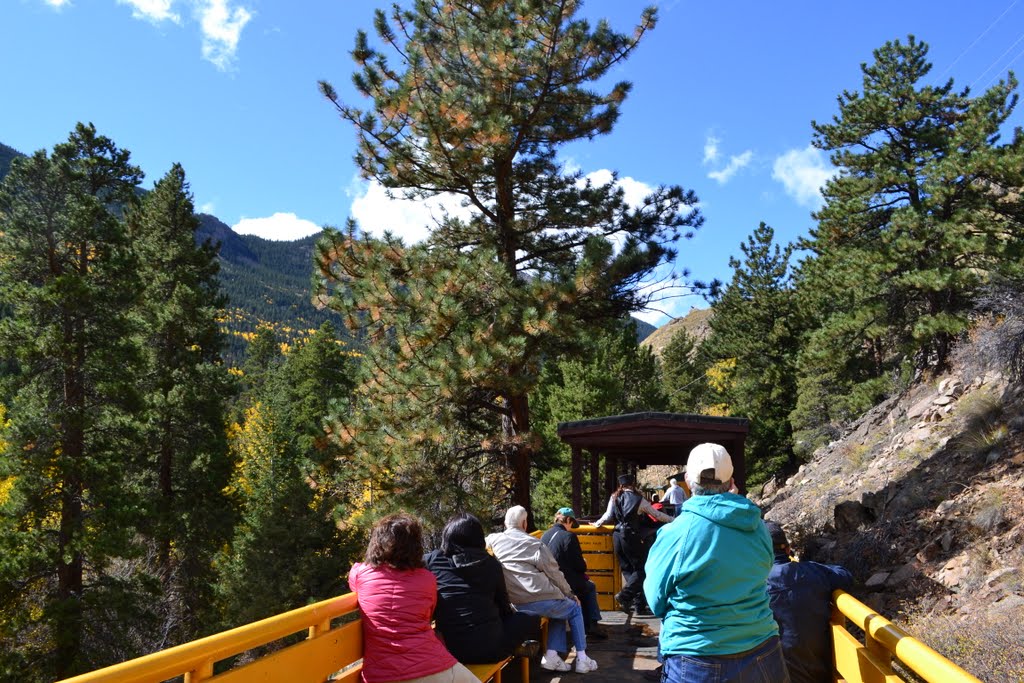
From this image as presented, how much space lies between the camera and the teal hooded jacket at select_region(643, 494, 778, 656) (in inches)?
122

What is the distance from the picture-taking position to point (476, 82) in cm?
1291

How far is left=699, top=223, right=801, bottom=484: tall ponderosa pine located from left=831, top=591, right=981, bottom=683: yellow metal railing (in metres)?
30.9

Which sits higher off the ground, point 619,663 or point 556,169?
point 556,169

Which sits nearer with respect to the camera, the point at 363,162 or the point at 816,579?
the point at 816,579

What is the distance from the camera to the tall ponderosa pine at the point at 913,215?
669 inches

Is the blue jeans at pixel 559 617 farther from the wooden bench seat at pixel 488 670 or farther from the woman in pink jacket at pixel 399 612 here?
the woman in pink jacket at pixel 399 612

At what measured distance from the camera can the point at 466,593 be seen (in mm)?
4910

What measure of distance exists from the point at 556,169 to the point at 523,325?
4189 mm

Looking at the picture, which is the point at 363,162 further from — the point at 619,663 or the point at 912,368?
the point at 912,368

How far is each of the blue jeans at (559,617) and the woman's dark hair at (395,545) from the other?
242cm

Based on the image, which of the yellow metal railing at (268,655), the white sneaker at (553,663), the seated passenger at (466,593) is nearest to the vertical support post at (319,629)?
the yellow metal railing at (268,655)

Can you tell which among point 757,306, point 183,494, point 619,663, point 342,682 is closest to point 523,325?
point 619,663

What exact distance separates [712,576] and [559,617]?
3.60m

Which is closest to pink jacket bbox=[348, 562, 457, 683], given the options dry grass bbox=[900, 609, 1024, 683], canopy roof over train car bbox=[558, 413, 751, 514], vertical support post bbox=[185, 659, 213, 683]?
vertical support post bbox=[185, 659, 213, 683]
